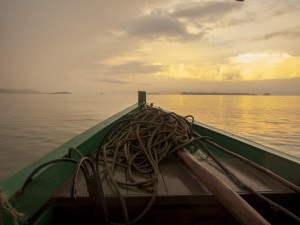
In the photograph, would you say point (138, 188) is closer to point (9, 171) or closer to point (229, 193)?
point (229, 193)

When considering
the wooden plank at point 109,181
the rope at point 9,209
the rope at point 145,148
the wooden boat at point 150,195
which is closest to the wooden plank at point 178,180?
the wooden boat at point 150,195

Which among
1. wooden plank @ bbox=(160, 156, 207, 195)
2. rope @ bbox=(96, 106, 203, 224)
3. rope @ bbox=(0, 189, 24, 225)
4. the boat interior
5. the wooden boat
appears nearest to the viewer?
rope @ bbox=(0, 189, 24, 225)

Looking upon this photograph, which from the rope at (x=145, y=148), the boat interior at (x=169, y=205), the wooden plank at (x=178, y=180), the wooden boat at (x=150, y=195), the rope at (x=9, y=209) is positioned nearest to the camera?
the rope at (x=9, y=209)

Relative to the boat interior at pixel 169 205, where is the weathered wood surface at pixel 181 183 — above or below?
above

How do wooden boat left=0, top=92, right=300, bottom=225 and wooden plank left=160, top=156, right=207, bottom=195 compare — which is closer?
wooden boat left=0, top=92, right=300, bottom=225

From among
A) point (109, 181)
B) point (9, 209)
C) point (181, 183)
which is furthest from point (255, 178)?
point (9, 209)

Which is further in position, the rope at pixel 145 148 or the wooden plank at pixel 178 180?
the rope at pixel 145 148

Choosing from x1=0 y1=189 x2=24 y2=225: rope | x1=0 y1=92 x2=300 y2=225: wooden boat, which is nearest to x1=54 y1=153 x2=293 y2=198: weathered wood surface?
x1=0 y1=92 x2=300 y2=225: wooden boat

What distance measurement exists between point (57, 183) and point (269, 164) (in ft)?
5.81

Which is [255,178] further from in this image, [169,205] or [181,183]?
[169,205]

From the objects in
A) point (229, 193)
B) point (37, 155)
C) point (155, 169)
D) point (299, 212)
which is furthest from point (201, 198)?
point (37, 155)

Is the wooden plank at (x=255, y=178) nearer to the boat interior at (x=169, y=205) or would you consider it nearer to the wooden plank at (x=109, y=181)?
the boat interior at (x=169, y=205)

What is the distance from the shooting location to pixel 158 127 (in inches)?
95.7

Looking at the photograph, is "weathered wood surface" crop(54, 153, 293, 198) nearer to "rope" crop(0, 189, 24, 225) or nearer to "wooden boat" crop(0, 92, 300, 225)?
"wooden boat" crop(0, 92, 300, 225)
